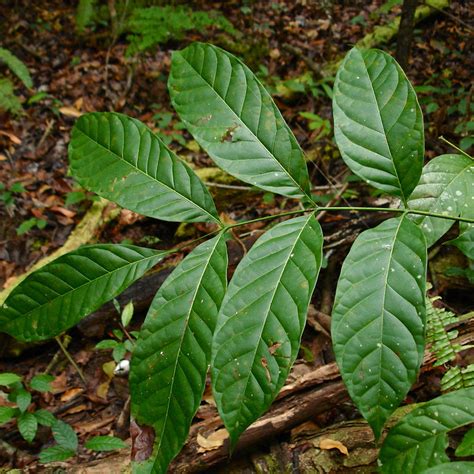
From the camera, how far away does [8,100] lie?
442cm

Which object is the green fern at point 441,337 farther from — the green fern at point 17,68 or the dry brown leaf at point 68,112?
the green fern at point 17,68

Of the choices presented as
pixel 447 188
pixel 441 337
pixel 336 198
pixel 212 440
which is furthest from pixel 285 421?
pixel 336 198

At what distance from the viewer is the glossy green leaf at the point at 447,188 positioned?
148 centimetres

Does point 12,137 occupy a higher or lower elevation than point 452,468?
lower

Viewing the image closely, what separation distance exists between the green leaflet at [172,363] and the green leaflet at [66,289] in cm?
16

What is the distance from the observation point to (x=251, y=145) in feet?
4.22

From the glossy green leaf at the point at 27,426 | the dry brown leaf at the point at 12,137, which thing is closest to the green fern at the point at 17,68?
the dry brown leaf at the point at 12,137

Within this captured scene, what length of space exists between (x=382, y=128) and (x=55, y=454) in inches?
78.1

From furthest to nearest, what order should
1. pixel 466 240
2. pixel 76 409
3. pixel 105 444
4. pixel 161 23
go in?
pixel 161 23
pixel 76 409
pixel 105 444
pixel 466 240

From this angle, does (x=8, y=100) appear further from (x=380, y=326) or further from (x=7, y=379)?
(x=380, y=326)

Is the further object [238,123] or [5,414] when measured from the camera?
[5,414]

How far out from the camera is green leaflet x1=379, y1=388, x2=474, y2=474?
1.26m

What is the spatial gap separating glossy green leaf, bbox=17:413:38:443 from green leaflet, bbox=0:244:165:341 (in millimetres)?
1262

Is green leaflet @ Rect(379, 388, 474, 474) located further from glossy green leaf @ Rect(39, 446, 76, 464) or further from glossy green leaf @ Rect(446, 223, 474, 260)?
glossy green leaf @ Rect(39, 446, 76, 464)
